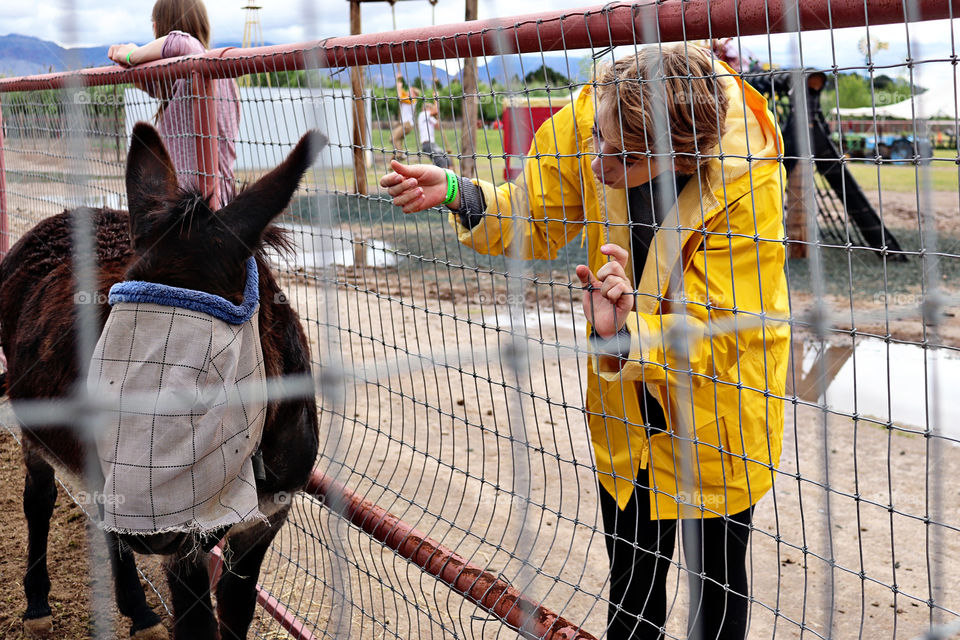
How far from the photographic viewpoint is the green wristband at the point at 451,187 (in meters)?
2.11

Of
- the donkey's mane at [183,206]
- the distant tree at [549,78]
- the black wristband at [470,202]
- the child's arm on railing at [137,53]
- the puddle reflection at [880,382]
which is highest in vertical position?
the child's arm on railing at [137,53]

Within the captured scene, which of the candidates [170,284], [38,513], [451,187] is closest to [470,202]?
[451,187]

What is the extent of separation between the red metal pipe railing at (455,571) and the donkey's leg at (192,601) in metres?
0.45

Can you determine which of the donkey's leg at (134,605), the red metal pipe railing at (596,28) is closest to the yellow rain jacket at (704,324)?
the red metal pipe railing at (596,28)

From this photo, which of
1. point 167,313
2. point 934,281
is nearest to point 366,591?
point 167,313

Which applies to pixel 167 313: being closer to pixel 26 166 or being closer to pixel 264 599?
pixel 264 599

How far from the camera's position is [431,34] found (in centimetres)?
222

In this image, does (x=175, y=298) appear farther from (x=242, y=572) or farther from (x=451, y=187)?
(x=242, y=572)

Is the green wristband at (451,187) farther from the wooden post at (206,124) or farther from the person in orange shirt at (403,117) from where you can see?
the wooden post at (206,124)

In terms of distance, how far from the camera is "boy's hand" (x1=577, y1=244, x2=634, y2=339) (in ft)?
5.57

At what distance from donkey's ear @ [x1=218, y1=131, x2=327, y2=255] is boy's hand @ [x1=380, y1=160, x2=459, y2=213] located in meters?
0.23

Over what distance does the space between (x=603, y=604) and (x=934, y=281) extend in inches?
84.1

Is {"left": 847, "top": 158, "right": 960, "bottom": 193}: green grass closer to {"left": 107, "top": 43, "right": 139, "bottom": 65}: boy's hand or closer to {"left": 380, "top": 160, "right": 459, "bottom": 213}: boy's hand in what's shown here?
{"left": 107, "top": 43, "right": 139, "bottom": 65}: boy's hand

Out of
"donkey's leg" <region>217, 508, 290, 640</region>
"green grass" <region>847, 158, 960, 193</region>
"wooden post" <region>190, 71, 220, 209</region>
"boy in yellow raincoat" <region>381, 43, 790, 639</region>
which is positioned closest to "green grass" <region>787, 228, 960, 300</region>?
"green grass" <region>847, 158, 960, 193</region>
